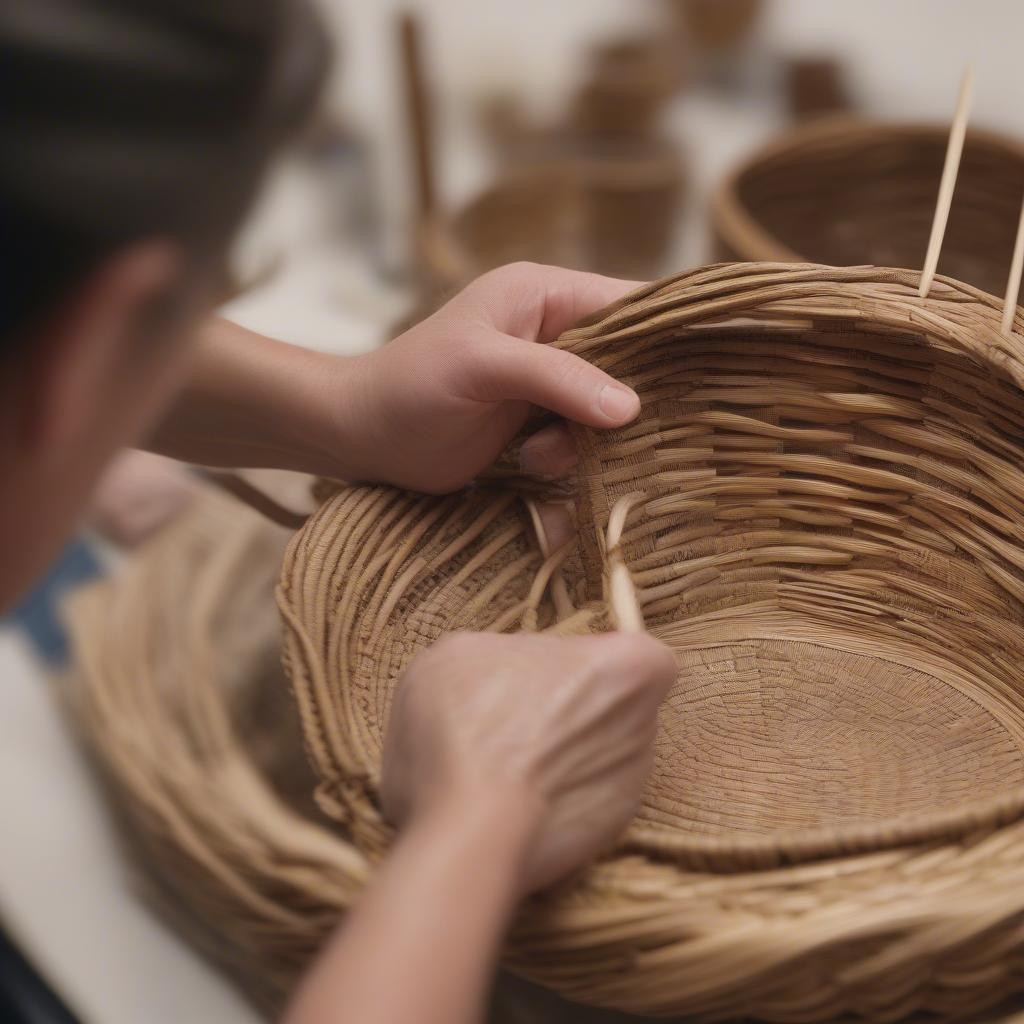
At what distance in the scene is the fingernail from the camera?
49 cm

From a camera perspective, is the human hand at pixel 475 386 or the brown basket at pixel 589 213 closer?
the human hand at pixel 475 386

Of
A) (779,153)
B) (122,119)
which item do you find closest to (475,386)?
(122,119)

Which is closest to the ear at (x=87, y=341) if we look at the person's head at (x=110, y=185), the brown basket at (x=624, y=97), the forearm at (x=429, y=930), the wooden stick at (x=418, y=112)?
the person's head at (x=110, y=185)

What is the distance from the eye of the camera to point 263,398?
0.52 m

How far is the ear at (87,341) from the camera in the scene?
0.71ft

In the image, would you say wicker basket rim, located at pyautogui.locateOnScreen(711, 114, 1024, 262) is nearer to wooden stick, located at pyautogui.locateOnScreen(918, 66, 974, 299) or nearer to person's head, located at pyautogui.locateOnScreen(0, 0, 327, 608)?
wooden stick, located at pyautogui.locateOnScreen(918, 66, 974, 299)

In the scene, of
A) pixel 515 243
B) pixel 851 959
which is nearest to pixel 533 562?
pixel 851 959

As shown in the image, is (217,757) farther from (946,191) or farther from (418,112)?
(418,112)

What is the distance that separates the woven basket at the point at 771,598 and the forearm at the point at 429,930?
0.05 m

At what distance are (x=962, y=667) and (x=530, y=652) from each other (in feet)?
0.91

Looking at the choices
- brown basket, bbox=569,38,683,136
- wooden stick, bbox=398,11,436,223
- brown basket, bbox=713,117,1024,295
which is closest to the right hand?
brown basket, bbox=713,117,1024,295

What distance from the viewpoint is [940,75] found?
1.14 metres

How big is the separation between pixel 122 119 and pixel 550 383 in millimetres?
287

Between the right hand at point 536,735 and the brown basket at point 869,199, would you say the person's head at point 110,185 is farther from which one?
the brown basket at point 869,199
